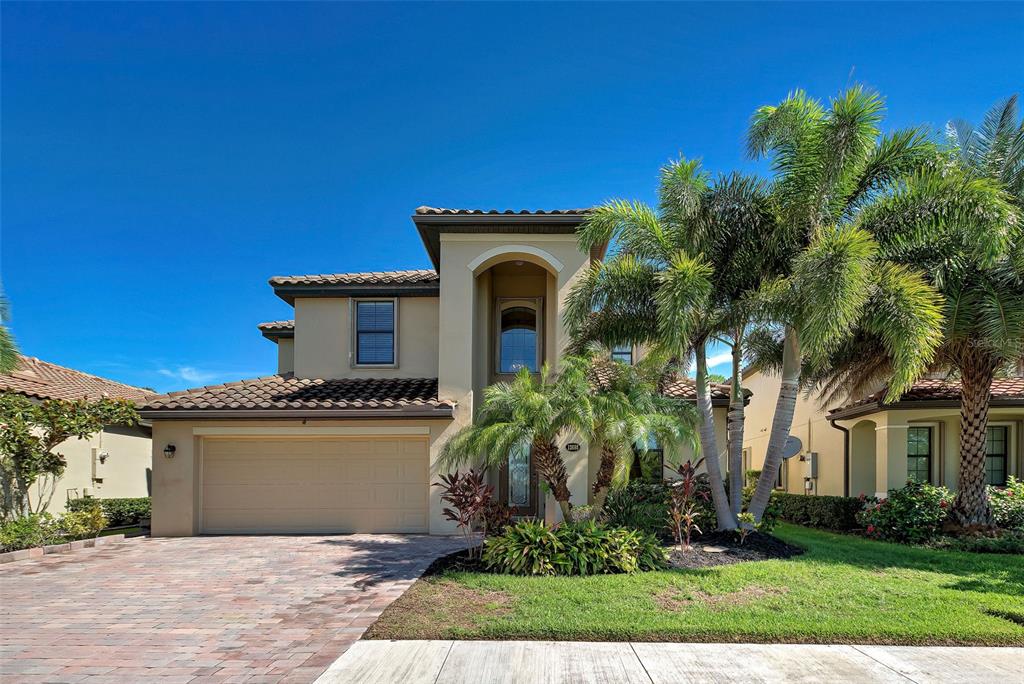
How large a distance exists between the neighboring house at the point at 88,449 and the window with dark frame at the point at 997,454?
76.9 ft

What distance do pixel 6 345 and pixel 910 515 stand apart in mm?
18808

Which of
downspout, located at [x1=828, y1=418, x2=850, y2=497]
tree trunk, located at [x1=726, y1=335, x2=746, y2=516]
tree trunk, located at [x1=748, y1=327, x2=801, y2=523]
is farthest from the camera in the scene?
downspout, located at [x1=828, y1=418, x2=850, y2=497]

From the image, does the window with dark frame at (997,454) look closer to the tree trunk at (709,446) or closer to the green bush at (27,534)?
the tree trunk at (709,446)

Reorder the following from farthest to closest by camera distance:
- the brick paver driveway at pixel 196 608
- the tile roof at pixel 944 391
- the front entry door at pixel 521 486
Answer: the front entry door at pixel 521 486 < the tile roof at pixel 944 391 < the brick paver driveway at pixel 196 608

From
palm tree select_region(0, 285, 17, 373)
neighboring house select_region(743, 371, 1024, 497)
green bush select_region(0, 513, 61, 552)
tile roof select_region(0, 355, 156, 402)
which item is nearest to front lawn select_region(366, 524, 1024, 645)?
neighboring house select_region(743, 371, 1024, 497)

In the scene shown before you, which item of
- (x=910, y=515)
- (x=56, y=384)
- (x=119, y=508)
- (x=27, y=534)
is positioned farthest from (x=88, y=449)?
(x=910, y=515)

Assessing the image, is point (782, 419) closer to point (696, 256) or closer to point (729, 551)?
point (729, 551)

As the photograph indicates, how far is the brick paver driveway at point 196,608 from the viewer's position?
527cm

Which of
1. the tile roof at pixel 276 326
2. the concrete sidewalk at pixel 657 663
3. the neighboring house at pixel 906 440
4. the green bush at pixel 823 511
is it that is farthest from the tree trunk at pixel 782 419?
the tile roof at pixel 276 326

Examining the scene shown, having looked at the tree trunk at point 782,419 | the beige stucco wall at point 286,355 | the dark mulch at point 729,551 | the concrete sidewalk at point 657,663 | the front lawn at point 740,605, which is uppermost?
the beige stucco wall at point 286,355

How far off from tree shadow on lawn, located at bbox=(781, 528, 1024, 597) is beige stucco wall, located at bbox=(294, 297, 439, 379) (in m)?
9.54

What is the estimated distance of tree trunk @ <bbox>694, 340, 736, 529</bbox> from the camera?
1062 centimetres

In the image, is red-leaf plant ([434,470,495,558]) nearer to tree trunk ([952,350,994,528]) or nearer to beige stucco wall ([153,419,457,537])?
beige stucco wall ([153,419,457,537])

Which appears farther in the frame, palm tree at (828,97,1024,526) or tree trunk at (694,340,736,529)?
tree trunk at (694,340,736,529)
